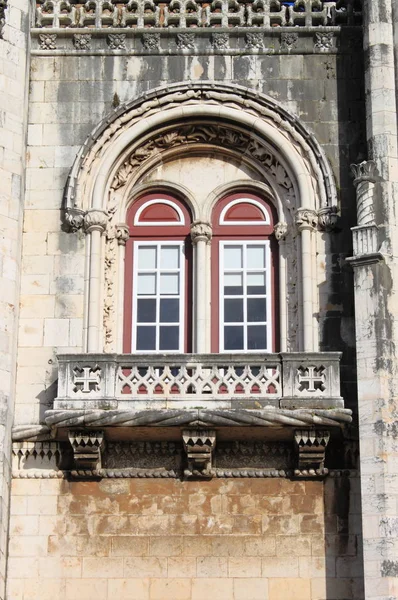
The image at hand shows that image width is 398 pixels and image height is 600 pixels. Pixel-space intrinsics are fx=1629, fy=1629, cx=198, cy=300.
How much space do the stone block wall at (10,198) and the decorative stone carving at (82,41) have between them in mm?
865

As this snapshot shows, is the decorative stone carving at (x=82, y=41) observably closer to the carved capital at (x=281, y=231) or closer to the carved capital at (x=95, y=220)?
the carved capital at (x=95, y=220)

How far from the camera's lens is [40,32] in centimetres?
2683

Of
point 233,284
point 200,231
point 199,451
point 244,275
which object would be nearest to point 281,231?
point 244,275

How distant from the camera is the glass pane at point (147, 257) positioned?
25.9 meters

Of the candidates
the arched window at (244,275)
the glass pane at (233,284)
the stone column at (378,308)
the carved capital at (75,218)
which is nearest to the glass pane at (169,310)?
the arched window at (244,275)

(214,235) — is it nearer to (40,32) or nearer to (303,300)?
(303,300)

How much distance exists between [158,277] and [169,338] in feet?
3.45

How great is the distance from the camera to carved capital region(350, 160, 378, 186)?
2480 cm

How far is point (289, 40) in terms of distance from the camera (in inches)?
1050

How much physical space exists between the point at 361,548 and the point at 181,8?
31.2ft

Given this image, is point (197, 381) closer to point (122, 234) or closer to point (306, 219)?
point (122, 234)

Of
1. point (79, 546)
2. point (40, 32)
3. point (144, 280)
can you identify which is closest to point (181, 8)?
point (40, 32)

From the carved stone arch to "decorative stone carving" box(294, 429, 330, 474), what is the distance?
6.79 ft

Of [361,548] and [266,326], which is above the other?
[266,326]
